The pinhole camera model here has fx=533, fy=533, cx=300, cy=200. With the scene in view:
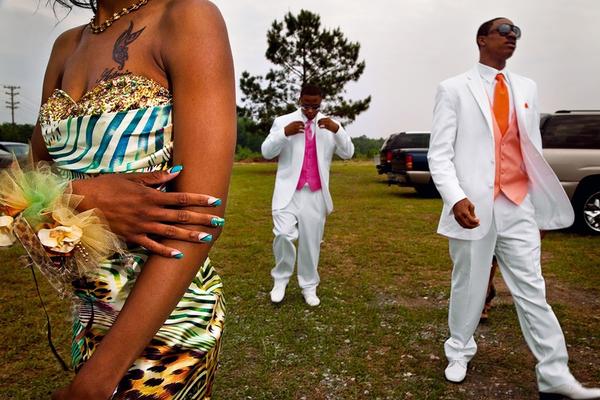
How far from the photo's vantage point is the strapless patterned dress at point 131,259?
1125mm

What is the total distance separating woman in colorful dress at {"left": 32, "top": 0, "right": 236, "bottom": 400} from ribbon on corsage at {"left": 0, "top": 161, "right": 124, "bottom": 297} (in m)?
0.03

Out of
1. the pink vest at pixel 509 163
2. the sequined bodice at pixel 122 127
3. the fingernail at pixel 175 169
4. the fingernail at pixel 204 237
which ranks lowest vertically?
the pink vest at pixel 509 163

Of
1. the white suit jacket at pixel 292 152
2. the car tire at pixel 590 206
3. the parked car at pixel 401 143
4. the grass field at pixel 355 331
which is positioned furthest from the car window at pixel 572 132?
the parked car at pixel 401 143

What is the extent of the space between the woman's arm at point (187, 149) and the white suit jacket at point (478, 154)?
2.55 m

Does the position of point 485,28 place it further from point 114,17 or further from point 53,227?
point 53,227

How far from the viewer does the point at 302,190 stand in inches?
217

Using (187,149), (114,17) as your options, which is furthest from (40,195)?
(114,17)

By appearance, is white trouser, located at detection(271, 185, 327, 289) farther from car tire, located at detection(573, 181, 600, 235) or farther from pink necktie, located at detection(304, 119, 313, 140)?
car tire, located at detection(573, 181, 600, 235)

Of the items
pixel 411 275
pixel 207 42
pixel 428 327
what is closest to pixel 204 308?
pixel 207 42

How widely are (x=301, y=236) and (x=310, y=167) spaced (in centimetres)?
72

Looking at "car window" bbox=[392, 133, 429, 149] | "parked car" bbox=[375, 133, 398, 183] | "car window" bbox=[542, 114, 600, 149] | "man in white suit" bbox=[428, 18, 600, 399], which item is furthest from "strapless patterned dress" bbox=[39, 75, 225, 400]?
"car window" bbox=[392, 133, 429, 149]

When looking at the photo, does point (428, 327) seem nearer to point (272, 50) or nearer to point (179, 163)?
point (179, 163)

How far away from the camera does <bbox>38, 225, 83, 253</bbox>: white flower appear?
106 cm

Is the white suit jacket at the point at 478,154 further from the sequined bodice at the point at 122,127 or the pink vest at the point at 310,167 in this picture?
the sequined bodice at the point at 122,127
